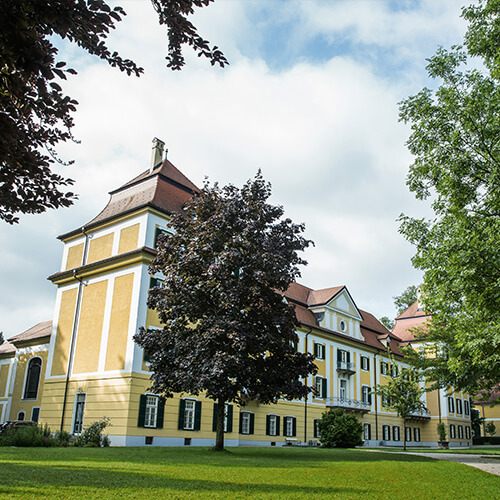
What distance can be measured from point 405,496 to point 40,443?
1557 centimetres

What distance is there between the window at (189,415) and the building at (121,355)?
0.05m

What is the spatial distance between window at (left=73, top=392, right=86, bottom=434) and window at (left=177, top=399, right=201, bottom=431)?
5049mm

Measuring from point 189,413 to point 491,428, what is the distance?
54.6m

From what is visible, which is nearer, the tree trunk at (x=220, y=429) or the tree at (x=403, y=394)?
the tree trunk at (x=220, y=429)

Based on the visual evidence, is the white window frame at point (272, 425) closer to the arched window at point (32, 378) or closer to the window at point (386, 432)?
the arched window at point (32, 378)

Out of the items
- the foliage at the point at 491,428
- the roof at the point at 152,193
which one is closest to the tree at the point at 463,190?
the roof at the point at 152,193

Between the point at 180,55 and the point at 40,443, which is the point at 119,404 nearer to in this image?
the point at 40,443

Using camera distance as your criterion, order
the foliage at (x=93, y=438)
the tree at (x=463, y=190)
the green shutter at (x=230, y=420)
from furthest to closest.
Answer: the green shutter at (x=230, y=420)
the foliage at (x=93, y=438)
the tree at (x=463, y=190)

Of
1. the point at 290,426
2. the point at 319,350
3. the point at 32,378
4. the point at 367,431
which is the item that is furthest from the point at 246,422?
the point at 367,431

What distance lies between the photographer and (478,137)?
15.2 m

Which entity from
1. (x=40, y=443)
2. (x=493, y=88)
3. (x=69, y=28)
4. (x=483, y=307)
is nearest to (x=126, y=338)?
(x=40, y=443)

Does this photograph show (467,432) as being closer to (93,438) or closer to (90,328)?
(90,328)

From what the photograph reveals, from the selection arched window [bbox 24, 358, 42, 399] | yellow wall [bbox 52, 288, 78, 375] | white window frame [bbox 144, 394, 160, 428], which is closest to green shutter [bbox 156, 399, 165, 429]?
white window frame [bbox 144, 394, 160, 428]

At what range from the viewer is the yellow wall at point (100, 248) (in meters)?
27.7
